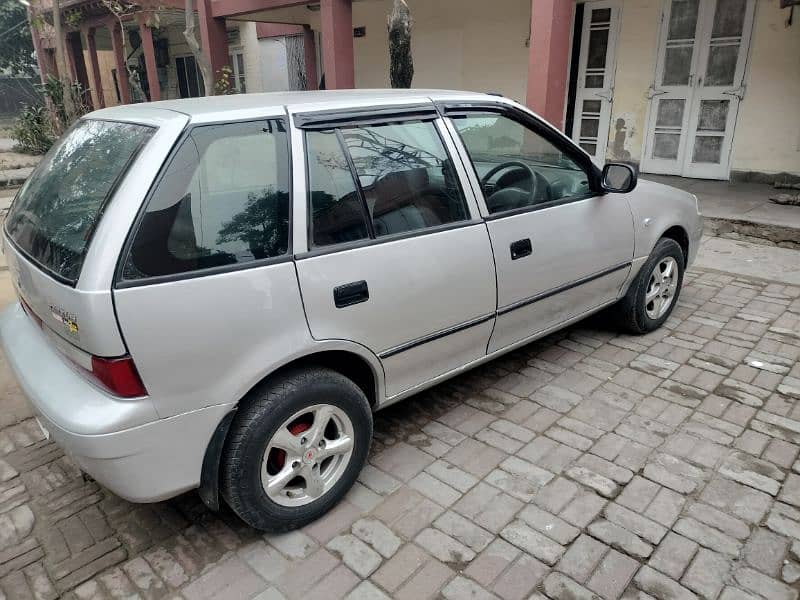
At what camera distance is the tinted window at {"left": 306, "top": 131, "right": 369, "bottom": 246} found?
2.42 meters

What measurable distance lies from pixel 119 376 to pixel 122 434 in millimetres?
197

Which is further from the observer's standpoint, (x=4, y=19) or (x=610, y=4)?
(x=4, y=19)

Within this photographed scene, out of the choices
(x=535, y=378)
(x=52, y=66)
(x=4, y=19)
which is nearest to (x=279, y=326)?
(x=535, y=378)

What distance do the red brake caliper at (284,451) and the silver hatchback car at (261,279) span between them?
0.01 meters

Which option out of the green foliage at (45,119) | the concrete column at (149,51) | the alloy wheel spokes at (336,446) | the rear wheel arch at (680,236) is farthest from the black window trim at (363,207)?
the green foliage at (45,119)

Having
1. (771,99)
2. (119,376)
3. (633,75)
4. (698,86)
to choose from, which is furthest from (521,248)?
(633,75)

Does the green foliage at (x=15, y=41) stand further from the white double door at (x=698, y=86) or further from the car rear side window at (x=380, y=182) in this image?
the car rear side window at (x=380, y=182)

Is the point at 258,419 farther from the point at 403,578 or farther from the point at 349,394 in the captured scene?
the point at 403,578

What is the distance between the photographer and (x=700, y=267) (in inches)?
225

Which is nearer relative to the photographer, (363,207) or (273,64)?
(363,207)

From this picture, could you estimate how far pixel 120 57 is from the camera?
16047mm

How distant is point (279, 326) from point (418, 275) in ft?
2.38

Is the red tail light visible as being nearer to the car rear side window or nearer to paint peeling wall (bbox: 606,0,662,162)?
the car rear side window

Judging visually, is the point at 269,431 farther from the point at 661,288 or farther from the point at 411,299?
the point at 661,288
